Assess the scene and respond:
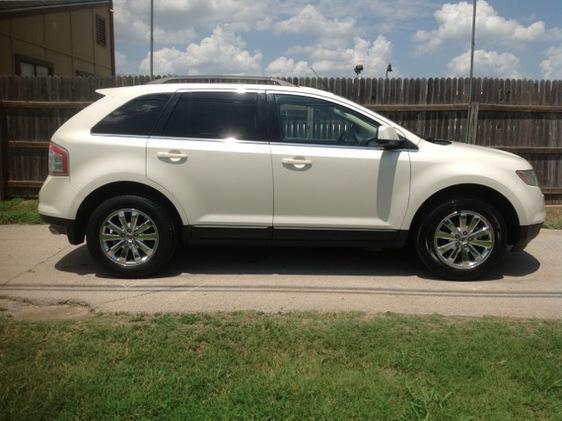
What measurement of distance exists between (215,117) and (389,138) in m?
1.66

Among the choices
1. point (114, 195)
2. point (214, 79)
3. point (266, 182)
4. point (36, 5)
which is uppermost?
point (36, 5)

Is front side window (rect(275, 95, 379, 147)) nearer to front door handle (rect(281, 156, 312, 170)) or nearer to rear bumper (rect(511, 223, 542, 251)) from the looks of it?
front door handle (rect(281, 156, 312, 170))

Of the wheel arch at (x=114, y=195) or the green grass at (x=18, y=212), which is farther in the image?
the green grass at (x=18, y=212)

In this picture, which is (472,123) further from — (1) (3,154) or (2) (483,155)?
(1) (3,154)

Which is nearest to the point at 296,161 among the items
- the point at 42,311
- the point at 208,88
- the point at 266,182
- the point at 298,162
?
the point at 298,162

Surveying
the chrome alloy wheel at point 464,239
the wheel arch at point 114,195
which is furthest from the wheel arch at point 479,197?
the wheel arch at point 114,195

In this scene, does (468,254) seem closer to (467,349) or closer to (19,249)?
(467,349)

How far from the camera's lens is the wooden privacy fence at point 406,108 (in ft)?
31.3

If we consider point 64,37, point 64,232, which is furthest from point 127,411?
point 64,37

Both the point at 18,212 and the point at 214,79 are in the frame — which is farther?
the point at 18,212

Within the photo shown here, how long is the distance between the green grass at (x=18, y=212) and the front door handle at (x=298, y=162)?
4638 millimetres

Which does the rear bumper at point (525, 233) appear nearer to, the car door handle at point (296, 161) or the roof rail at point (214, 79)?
the car door handle at point (296, 161)

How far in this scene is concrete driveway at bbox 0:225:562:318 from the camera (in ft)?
15.9

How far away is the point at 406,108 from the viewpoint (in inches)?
374
